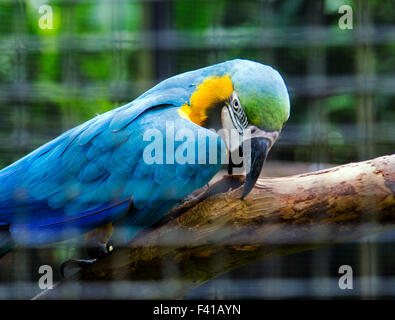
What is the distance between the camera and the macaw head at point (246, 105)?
107cm

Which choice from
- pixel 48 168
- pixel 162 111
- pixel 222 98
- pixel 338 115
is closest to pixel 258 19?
pixel 338 115

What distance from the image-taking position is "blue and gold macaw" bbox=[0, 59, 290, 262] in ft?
3.54

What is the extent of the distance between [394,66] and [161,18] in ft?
2.86

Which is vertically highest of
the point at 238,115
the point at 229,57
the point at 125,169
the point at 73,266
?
the point at 229,57

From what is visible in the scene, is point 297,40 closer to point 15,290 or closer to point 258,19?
point 258,19

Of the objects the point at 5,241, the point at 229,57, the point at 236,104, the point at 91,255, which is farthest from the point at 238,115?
the point at 229,57

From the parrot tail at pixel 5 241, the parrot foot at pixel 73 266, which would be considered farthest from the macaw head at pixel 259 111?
the parrot tail at pixel 5 241

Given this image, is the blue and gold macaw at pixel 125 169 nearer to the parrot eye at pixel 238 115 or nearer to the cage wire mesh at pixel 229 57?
the parrot eye at pixel 238 115

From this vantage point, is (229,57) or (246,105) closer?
(246,105)

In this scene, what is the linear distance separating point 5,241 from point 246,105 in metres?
0.63

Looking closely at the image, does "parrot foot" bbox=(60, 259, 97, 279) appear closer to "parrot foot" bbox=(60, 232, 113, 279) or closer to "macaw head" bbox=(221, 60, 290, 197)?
"parrot foot" bbox=(60, 232, 113, 279)

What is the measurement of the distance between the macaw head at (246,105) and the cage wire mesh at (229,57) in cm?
25

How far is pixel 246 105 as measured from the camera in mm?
1097

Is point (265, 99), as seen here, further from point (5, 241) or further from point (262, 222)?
point (5, 241)
